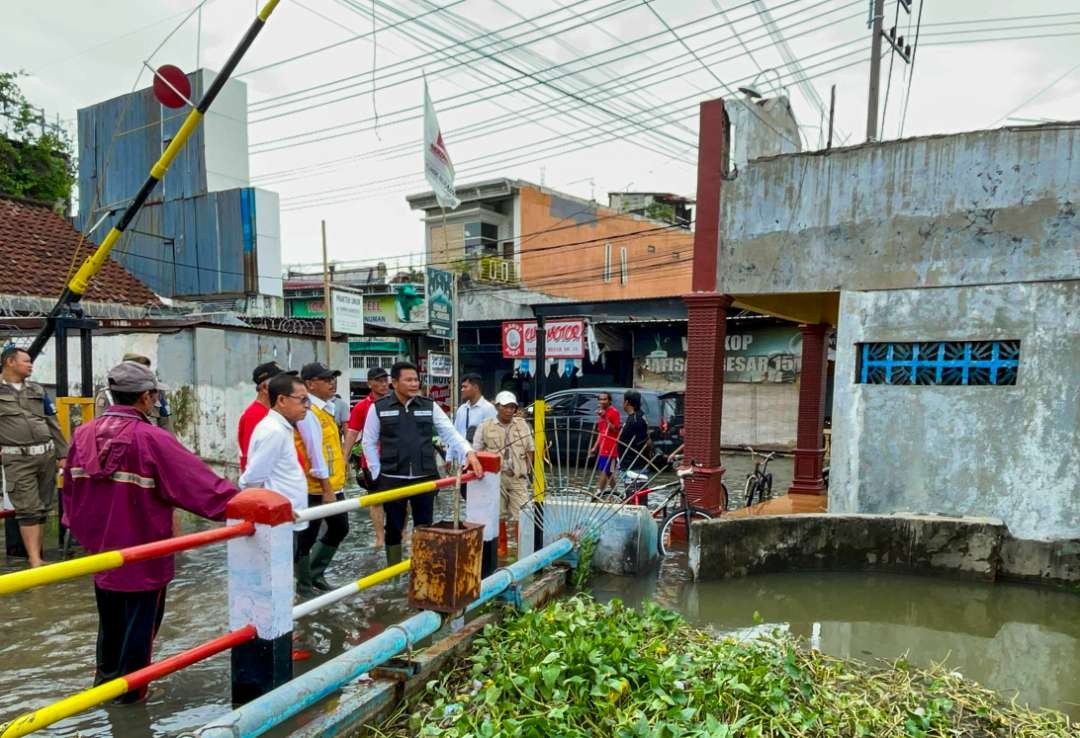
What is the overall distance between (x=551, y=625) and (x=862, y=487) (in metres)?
4.83

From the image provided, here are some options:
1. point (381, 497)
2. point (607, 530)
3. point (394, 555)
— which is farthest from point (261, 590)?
point (607, 530)

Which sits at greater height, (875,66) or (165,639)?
(875,66)

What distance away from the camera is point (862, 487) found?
7395 mm

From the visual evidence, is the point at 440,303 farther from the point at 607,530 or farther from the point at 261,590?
the point at 261,590

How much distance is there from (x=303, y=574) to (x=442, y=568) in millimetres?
2412

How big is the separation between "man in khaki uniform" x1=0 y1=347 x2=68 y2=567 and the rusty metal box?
14.3 ft

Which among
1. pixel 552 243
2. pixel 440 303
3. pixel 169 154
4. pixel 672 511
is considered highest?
pixel 552 243

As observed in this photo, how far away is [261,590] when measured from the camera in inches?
114

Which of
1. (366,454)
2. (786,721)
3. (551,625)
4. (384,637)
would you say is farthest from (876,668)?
(366,454)

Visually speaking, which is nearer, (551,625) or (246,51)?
(551,625)

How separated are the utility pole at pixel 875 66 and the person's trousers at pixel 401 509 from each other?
9879mm

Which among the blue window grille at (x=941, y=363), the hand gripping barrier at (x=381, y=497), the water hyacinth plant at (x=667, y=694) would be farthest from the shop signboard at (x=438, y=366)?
the water hyacinth plant at (x=667, y=694)

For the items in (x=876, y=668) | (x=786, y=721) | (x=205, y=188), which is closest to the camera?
(x=786, y=721)

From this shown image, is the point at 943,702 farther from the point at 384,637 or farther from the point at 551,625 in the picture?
the point at 384,637
